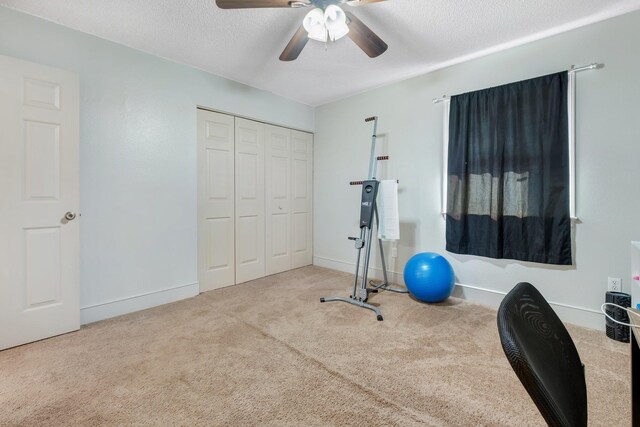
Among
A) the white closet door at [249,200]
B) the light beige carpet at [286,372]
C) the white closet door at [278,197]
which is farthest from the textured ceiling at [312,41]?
the light beige carpet at [286,372]

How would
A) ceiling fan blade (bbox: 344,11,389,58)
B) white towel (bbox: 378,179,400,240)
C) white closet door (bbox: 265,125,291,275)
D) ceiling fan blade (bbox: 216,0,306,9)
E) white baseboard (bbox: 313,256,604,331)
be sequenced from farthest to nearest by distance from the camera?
white closet door (bbox: 265,125,291,275), white towel (bbox: 378,179,400,240), white baseboard (bbox: 313,256,604,331), ceiling fan blade (bbox: 344,11,389,58), ceiling fan blade (bbox: 216,0,306,9)

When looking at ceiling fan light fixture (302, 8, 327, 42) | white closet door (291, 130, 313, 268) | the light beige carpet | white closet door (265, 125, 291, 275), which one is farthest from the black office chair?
white closet door (291, 130, 313, 268)

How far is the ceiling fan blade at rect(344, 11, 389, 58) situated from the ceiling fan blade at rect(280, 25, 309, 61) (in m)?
0.33

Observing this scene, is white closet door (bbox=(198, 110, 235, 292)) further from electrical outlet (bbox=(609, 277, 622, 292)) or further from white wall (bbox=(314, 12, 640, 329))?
electrical outlet (bbox=(609, 277, 622, 292))

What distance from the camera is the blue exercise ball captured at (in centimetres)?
280

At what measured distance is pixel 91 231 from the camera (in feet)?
8.20

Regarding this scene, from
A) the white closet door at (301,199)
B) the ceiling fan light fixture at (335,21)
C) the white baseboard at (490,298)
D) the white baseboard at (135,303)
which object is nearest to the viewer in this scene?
the ceiling fan light fixture at (335,21)

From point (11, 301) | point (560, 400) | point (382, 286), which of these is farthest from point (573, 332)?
point (11, 301)

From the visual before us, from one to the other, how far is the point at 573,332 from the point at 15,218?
439cm

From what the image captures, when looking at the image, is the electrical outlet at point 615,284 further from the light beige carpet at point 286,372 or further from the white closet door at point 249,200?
the white closet door at point 249,200

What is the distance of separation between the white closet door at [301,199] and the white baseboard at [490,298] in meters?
0.45

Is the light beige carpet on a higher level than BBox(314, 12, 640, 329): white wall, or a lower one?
lower

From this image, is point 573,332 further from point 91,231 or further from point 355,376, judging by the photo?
point 91,231

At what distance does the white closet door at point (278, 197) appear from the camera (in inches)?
157
